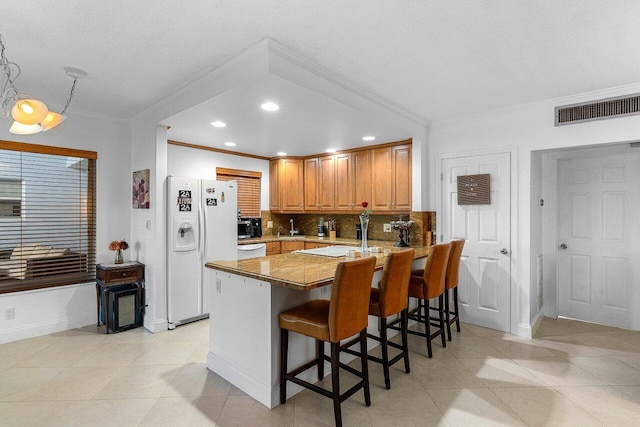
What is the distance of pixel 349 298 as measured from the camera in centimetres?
214

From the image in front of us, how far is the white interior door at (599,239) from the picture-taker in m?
3.72

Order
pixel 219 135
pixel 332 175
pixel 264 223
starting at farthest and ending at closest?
pixel 264 223, pixel 332 175, pixel 219 135

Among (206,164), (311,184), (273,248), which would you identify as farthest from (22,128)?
(311,184)

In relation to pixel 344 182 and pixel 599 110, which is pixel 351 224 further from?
pixel 599 110

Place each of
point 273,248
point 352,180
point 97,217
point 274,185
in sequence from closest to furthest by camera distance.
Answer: point 97,217 → point 352,180 → point 273,248 → point 274,185

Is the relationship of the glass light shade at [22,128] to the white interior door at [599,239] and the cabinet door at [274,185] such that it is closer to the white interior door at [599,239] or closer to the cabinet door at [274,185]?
A: the cabinet door at [274,185]

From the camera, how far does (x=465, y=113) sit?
387 cm

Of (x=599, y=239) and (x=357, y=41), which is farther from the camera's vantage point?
(x=599, y=239)

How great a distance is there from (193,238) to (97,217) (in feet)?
3.78

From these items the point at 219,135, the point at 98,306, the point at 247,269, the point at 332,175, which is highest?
the point at 219,135

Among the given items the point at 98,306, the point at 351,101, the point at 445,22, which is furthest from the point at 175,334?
the point at 445,22

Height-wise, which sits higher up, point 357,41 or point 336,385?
point 357,41

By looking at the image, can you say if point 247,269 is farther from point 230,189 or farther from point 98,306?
point 98,306

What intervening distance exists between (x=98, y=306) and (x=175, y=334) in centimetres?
104
